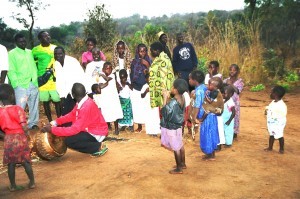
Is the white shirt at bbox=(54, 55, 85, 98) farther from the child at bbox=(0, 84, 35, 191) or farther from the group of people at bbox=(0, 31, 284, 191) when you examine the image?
the child at bbox=(0, 84, 35, 191)

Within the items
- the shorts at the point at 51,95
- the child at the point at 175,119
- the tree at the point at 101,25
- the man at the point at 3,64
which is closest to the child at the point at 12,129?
the child at the point at 175,119

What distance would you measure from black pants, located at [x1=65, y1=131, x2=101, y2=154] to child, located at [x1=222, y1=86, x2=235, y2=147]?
2.08m

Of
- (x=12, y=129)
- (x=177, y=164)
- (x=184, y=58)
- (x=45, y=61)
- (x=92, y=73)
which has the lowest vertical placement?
(x=177, y=164)

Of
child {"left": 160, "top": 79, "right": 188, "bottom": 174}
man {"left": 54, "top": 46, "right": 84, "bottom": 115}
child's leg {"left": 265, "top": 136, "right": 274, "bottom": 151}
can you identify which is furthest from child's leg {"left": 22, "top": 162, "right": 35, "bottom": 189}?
child's leg {"left": 265, "top": 136, "right": 274, "bottom": 151}

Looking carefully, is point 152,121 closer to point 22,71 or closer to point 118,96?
point 118,96

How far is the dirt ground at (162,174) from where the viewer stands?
150 inches

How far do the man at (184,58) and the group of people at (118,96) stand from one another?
0.02m

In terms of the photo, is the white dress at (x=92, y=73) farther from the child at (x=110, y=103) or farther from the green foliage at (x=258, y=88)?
the green foliage at (x=258, y=88)

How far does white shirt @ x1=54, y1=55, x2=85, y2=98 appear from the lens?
6.01m

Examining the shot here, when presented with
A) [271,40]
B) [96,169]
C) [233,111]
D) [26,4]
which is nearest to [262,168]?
[233,111]

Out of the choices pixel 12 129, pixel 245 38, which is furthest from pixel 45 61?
pixel 245 38

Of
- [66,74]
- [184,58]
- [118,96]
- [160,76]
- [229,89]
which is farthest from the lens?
[184,58]

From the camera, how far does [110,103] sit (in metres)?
6.47

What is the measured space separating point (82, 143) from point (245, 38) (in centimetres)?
906
